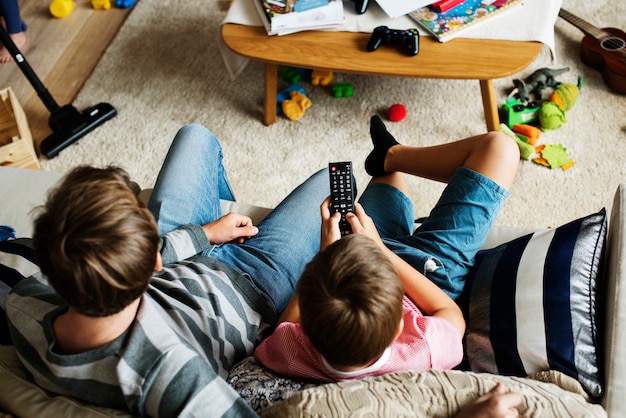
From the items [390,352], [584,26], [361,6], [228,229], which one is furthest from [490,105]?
[390,352]

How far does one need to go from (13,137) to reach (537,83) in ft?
6.18

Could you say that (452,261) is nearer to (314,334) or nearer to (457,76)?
(314,334)

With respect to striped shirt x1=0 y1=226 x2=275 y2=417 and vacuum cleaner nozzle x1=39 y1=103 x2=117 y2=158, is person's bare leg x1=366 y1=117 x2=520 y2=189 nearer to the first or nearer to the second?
striped shirt x1=0 y1=226 x2=275 y2=417

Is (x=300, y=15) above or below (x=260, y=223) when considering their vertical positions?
above

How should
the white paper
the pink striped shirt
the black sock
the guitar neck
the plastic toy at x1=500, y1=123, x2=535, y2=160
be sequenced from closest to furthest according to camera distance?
the pink striped shirt < the black sock < the white paper < the plastic toy at x1=500, y1=123, x2=535, y2=160 < the guitar neck

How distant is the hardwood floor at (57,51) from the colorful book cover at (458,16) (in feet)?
Result: 4.57

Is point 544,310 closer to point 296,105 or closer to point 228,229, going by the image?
point 228,229

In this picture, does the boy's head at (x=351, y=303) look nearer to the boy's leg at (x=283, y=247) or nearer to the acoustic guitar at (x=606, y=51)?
the boy's leg at (x=283, y=247)

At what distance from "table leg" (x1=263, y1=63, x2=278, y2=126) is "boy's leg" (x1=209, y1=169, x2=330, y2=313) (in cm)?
70

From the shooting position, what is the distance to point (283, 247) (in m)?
1.31

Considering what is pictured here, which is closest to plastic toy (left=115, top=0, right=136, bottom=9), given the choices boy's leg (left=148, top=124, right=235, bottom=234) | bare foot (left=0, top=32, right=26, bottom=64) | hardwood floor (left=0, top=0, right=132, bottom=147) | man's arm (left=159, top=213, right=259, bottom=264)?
hardwood floor (left=0, top=0, right=132, bottom=147)

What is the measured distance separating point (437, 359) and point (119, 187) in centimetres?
59

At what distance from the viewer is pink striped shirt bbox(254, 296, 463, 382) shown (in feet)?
3.11

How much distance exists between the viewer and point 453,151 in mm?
1467
